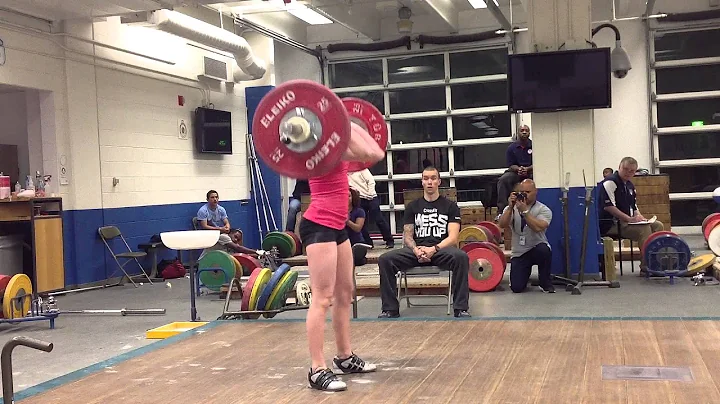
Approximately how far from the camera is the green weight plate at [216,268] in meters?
7.02

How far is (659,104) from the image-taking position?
1142 centimetres

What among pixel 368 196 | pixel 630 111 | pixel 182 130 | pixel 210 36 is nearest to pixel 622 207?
pixel 368 196

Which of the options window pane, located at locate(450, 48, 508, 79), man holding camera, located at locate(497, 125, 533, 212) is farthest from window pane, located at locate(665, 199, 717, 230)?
man holding camera, located at locate(497, 125, 533, 212)

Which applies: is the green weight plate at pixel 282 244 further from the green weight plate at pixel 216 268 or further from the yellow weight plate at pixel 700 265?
the yellow weight plate at pixel 700 265

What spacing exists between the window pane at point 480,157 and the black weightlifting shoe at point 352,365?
29.6 ft

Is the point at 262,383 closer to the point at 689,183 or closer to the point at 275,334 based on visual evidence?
the point at 275,334

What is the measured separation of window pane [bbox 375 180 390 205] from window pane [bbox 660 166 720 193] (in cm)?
441

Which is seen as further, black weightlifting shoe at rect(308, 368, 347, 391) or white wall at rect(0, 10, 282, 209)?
white wall at rect(0, 10, 282, 209)

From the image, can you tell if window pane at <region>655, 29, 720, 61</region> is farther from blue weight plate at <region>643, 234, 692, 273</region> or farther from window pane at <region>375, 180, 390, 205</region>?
blue weight plate at <region>643, 234, 692, 273</region>

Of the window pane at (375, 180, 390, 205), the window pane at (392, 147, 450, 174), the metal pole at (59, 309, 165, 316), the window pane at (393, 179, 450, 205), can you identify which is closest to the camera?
the metal pole at (59, 309, 165, 316)

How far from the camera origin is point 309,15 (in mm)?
11758

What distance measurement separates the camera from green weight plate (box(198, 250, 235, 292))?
7.02 meters

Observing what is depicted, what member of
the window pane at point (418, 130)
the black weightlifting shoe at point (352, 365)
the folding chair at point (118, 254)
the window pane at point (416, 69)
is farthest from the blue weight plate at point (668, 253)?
the window pane at point (416, 69)

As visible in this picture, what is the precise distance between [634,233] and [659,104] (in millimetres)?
4900
